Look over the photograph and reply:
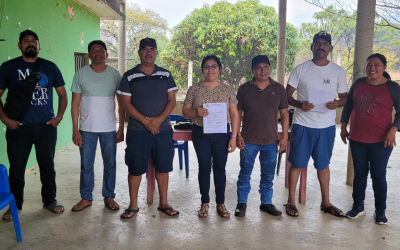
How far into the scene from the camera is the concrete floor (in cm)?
320

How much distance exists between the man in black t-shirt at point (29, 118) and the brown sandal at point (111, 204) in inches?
20.0

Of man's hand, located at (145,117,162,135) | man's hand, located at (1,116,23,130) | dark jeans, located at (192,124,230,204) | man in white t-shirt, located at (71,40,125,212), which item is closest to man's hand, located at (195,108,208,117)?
dark jeans, located at (192,124,230,204)

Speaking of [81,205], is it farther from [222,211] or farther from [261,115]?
[261,115]

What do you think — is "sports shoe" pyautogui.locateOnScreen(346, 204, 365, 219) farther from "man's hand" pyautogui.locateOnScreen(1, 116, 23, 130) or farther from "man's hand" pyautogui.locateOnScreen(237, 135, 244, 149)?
"man's hand" pyautogui.locateOnScreen(1, 116, 23, 130)

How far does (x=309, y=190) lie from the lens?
4.81 m

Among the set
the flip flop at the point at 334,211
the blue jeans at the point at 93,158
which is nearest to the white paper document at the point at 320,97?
the flip flop at the point at 334,211

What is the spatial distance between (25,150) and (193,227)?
1909 millimetres

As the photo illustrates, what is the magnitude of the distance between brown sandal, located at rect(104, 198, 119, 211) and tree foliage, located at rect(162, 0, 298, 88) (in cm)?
1156

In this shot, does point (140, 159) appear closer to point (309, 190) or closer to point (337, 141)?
point (309, 190)

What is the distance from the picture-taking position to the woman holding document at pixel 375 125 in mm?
3543

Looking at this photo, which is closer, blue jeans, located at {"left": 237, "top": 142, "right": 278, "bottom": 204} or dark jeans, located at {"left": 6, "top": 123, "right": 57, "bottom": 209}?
dark jeans, located at {"left": 6, "top": 123, "right": 57, "bottom": 209}

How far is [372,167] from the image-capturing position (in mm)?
3680

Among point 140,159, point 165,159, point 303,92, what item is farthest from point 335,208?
point 140,159

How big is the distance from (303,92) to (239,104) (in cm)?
71
